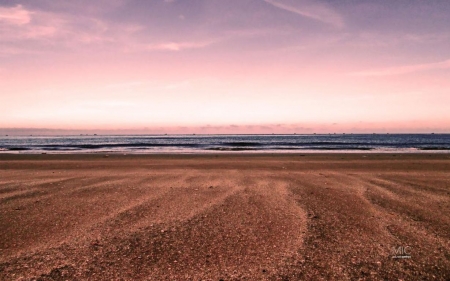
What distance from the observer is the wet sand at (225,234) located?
4.15 m

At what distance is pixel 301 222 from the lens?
633 centimetres

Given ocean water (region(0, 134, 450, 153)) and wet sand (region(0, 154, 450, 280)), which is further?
ocean water (region(0, 134, 450, 153))

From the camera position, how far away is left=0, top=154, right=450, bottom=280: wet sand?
415 centimetres

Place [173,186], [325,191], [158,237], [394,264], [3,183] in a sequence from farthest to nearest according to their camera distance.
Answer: [3,183]
[173,186]
[325,191]
[158,237]
[394,264]

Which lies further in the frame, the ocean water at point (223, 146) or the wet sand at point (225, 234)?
the ocean water at point (223, 146)

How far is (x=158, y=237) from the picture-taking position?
17.9 ft

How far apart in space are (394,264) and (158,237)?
158 inches

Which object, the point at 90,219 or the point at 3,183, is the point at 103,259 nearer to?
the point at 90,219

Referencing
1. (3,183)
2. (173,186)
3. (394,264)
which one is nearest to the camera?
(394,264)

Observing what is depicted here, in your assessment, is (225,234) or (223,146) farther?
(223,146)

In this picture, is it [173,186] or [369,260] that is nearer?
[369,260]

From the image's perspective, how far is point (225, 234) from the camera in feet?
18.5

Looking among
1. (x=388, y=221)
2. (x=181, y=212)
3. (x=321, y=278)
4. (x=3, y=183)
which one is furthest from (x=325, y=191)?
(x=3, y=183)

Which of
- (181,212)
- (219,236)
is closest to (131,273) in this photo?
(219,236)
